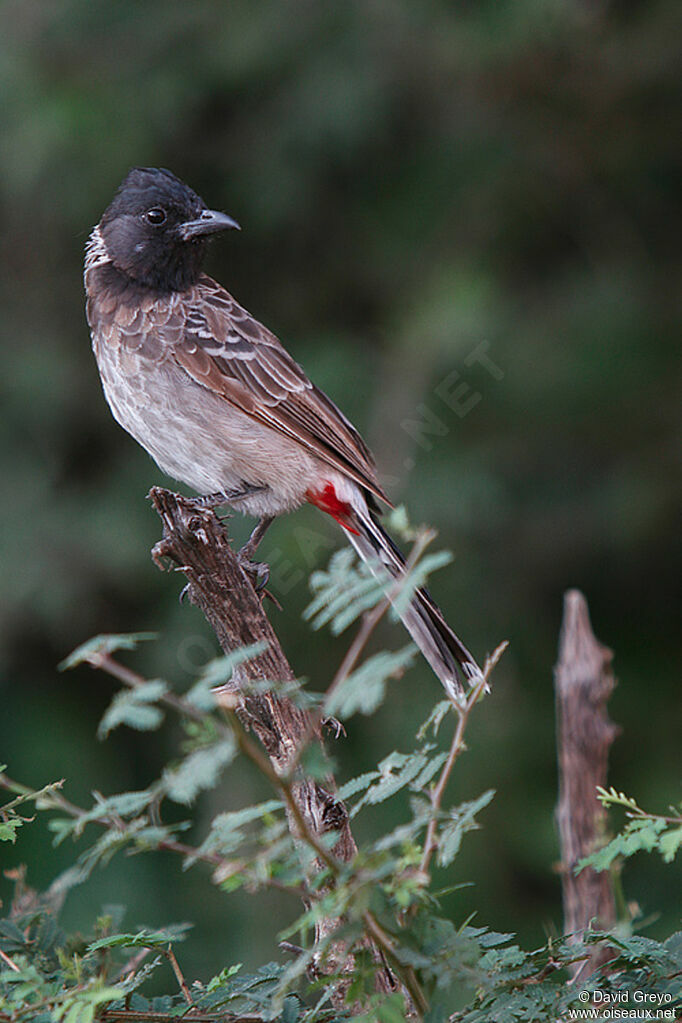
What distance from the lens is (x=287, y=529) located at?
5258mm

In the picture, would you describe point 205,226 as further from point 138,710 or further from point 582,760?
point 138,710

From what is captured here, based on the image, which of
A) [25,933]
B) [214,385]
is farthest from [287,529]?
[25,933]

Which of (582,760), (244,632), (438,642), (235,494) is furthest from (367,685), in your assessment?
(235,494)

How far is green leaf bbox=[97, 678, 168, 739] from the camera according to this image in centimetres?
110

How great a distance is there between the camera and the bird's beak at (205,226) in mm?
3812

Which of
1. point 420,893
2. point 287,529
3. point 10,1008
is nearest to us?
point 420,893

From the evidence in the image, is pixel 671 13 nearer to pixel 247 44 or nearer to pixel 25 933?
pixel 247 44

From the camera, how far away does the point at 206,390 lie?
3.67m

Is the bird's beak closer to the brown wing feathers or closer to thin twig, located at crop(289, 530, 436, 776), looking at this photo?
the brown wing feathers

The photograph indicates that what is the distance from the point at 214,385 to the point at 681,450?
2.99 m

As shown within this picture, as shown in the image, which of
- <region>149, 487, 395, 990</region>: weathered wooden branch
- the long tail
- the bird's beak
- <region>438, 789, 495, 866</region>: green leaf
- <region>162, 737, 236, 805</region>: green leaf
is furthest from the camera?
the bird's beak

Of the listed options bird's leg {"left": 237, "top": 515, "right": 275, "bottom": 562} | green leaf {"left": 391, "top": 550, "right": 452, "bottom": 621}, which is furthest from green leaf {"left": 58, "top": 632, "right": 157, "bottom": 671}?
bird's leg {"left": 237, "top": 515, "right": 275, "bottom": 562}

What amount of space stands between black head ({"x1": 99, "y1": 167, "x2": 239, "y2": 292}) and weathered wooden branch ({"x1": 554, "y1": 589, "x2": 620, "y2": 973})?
175 centimetres

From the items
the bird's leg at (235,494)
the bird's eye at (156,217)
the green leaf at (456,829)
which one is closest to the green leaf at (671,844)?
the green leaf at (456,829)
